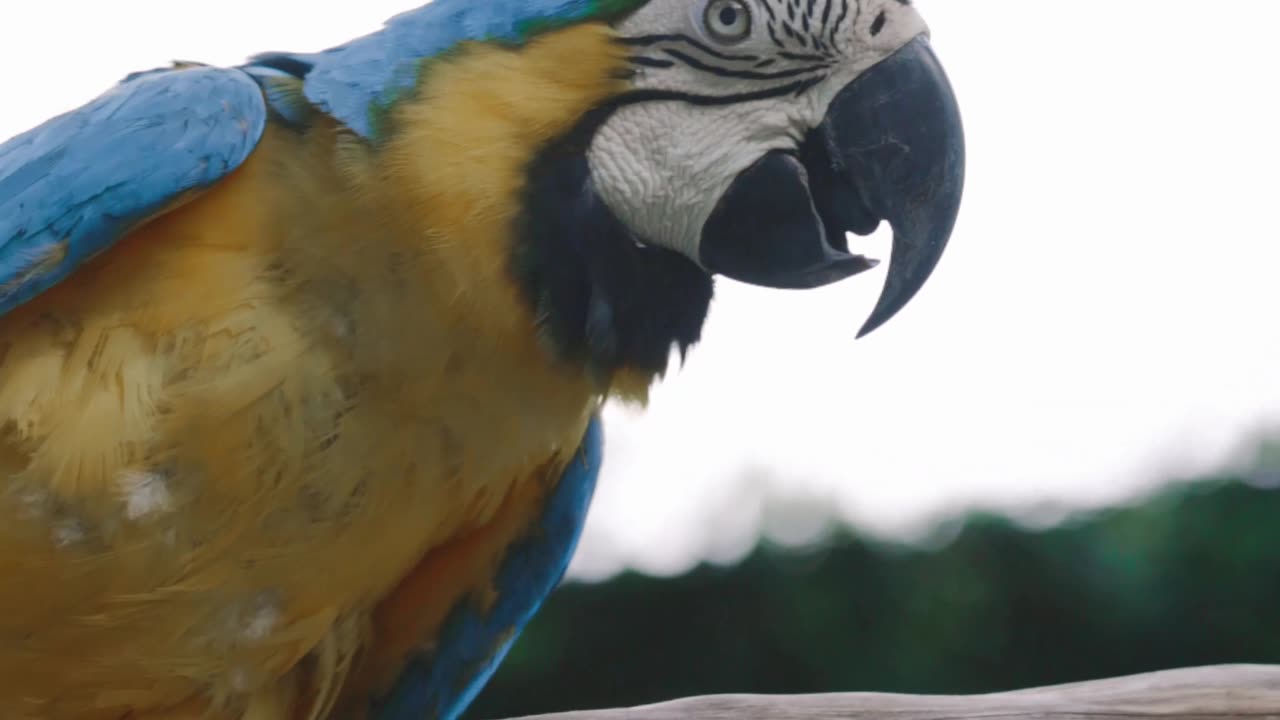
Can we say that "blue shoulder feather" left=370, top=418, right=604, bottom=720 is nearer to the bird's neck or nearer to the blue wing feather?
the bird's neck

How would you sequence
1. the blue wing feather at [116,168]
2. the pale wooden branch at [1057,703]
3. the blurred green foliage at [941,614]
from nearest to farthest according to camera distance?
the blue wing feather at [116,168] < the pale wooden branch at [1057,703] < the blurred green foliage at [941,614]

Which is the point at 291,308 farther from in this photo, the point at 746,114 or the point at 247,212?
the point at 746,114

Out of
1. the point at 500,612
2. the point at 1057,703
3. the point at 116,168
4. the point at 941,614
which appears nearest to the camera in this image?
the point at 116,168

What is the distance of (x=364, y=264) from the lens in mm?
1446

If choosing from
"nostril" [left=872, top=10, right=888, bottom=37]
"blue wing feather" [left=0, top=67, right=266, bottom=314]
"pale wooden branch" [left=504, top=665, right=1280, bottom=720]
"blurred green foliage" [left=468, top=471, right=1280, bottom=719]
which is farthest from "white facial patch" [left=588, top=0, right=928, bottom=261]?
"blurred green foliage" [left=468, top=471, right=1280, bottom=719]

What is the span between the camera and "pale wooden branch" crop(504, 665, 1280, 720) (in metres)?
1.64

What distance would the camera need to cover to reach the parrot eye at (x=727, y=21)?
1.51 meters

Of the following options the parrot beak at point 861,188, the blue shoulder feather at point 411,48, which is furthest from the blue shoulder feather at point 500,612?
the blue shoulder feather at point 411,48

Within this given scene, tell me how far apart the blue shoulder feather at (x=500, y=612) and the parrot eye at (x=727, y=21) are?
23.2 inches

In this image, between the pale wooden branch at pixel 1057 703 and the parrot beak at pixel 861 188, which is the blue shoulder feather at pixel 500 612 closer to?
the pale wooden branch at pixel 1057 703

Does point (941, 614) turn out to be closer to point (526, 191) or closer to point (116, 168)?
point (526, 191)

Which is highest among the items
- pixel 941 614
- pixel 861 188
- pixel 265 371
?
pixel 861 188

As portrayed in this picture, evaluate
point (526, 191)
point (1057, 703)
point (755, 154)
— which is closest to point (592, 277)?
point (526, 191)

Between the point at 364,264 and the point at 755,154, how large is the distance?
45 centimetres
